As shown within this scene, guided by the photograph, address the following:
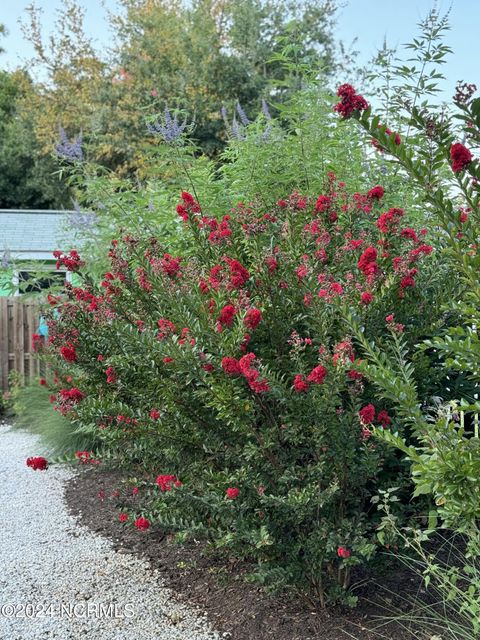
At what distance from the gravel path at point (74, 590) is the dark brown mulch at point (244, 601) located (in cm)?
10

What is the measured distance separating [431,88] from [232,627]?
9.75 ft

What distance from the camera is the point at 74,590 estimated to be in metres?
3.73

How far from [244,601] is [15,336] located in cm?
881

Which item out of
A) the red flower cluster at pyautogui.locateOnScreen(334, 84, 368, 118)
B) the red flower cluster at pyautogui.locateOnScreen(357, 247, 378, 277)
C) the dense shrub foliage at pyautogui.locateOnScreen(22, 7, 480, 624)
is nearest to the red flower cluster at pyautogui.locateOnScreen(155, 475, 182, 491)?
the dense shrub foliage at pyautogui.locateOnScreen(22, 7, 480, 624)

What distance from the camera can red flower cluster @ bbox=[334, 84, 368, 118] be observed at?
6.44 feet

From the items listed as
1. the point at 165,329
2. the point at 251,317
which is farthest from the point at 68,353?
the point at 251,317

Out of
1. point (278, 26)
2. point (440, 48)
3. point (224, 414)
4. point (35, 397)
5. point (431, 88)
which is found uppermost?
point (278, 26)

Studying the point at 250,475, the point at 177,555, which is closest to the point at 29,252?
the point at 177,555

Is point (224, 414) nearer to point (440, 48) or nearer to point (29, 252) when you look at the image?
point (440, 48)

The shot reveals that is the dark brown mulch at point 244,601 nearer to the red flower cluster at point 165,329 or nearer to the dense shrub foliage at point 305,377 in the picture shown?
the dense shrub foliage at point 305,377

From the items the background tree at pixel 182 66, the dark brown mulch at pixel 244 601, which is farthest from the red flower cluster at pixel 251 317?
the background tree at pixel 182 66

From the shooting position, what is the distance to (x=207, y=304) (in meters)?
2.98

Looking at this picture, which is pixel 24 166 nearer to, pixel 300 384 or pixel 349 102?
pixel 300 384

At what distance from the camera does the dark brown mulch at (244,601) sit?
9.93ft
